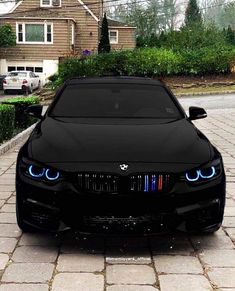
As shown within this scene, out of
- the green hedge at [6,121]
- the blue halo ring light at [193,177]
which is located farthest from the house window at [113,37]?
the blue halo ring light at [193,177]

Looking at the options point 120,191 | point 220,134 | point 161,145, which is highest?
point 161,145

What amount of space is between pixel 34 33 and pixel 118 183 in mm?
37186

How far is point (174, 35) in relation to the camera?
35.2 metres

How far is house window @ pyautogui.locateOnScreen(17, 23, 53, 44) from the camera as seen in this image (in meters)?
39.2

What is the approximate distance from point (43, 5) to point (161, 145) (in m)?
38.3

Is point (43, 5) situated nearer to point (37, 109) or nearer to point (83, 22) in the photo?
point (83, 22)

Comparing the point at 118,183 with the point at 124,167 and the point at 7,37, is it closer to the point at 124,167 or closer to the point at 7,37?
the point at 124,167

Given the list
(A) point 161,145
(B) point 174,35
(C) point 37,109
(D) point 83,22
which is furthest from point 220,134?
(D) point 83,22

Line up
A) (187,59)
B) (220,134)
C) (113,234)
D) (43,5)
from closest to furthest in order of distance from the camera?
(113,234) < (220,134) < (187,59) < (43,5)

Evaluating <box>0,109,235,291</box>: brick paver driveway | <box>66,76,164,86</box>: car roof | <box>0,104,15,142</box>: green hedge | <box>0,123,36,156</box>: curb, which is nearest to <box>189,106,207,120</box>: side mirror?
<box>66,76,164,86</box>: car roof

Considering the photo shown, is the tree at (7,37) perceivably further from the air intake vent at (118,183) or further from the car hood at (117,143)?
the air intake vent at (118,183)

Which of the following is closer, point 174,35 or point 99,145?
point 99,145

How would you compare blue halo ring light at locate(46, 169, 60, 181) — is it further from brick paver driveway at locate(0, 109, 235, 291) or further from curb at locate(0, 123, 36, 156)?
curb at locate(0, 123, 36, 156)

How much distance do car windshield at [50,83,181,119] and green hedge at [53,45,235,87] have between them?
65.8 feet
